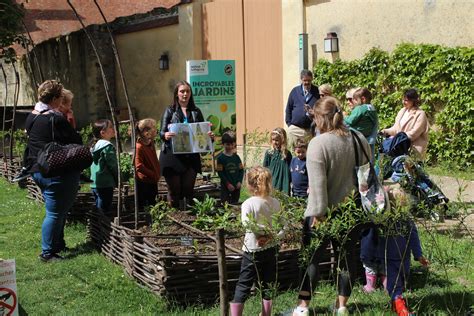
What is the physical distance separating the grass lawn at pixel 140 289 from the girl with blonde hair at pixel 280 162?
1.63 meters

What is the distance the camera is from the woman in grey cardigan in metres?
4.29

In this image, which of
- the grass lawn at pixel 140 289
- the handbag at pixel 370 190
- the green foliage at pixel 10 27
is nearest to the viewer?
the handbag at pixel 370 190

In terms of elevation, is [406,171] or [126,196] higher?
[406,171]

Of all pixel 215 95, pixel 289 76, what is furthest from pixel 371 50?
pixel 215 95

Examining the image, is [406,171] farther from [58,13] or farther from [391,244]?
[58,13]

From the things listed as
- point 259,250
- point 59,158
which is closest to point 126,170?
point 59,158

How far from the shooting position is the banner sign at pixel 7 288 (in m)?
3.95

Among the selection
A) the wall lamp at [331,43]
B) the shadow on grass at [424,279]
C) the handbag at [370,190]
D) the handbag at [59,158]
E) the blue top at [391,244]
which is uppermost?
the wall lamp at [331,43]

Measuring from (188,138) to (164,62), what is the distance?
33.4 feet

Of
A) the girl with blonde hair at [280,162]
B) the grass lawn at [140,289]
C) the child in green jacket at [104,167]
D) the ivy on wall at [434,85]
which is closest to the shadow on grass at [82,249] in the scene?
the grass lawn at [140,289]

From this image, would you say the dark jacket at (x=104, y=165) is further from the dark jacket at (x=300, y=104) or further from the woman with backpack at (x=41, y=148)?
the dark jacket at (x=300, y=104)

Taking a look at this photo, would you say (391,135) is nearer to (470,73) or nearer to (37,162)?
(470,73)

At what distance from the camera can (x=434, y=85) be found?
10688mm

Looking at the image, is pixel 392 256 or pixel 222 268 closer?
pixel 222 268
